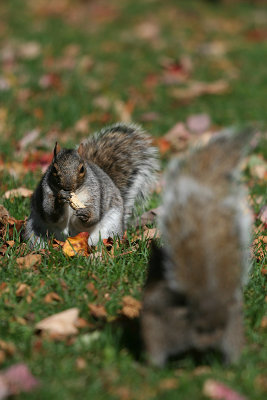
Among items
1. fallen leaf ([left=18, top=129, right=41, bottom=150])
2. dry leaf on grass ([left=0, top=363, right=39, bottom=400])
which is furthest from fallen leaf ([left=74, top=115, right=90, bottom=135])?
dry leaf on grass ([left=0, top=363, right=39, bottom=400])

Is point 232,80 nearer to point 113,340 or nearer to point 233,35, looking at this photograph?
point 233,35

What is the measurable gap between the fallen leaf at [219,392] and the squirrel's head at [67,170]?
1.56 m

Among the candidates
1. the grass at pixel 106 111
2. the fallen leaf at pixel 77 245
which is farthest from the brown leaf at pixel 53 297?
the fallen leaf at pixel 77 245

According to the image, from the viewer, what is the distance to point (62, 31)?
9.17 metres

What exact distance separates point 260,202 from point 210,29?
17.3 ft

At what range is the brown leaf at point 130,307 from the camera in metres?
2.91

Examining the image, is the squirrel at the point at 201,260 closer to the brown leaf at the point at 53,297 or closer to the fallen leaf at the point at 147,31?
the brown leaf at the point at 53,297

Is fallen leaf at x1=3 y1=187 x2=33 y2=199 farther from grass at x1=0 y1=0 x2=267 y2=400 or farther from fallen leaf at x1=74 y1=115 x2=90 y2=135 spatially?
fallen leaf at x1=74 y1=115 x2=90 y2=135

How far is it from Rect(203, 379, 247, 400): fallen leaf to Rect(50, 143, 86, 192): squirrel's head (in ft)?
5.13

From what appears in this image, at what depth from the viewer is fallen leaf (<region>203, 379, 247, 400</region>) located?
7.57 feet

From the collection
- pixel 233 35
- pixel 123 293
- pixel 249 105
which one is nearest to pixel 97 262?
pixel 123 293

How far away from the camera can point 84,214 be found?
12.1 ft

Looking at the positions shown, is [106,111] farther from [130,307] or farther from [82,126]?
[130,307]

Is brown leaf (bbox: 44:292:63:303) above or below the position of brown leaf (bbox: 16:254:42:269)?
below
